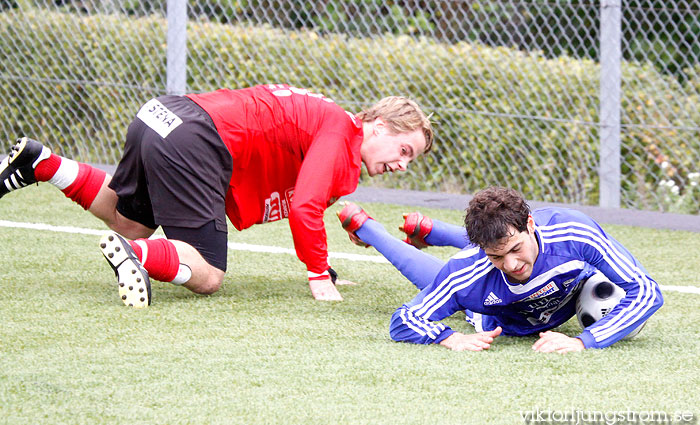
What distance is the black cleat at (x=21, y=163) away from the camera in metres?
4.08

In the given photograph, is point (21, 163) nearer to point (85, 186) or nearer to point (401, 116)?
point (85, 186)

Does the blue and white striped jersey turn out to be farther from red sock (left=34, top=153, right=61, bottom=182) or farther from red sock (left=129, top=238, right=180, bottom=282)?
red sock (left=34, top=153, right=61, bottom=182)

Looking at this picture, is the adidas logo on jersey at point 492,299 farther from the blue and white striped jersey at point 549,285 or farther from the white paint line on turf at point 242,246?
the white paint line on turf at point 242,246

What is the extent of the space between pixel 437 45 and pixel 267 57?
1268mm

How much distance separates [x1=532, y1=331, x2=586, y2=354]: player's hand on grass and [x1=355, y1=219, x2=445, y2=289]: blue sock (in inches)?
28.6

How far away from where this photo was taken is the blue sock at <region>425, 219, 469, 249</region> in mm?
4246

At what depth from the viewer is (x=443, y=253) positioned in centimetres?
523

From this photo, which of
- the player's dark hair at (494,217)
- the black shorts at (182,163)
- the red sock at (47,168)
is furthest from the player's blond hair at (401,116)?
the red sock at (47,168)

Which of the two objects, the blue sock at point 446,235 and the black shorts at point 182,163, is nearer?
the black shorts at point 182,163

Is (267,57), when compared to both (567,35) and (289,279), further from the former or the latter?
(289,279)

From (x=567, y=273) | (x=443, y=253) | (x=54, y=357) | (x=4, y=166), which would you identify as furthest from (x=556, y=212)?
(x=4, y=166)

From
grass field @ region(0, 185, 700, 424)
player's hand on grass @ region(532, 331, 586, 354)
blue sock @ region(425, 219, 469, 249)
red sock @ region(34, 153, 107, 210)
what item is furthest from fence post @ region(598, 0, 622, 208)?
red sock @ region(34, 153, 107, 210)

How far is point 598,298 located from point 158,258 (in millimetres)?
1585

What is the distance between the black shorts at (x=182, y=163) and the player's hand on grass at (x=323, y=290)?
1.38 ft
